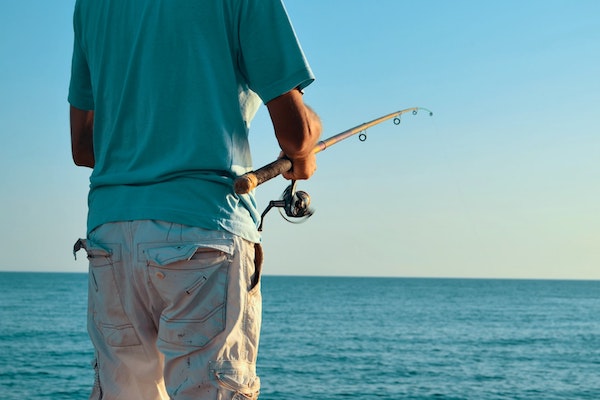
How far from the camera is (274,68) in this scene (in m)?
1.80

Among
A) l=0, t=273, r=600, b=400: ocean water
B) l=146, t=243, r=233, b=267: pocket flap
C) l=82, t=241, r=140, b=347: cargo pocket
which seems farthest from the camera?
l=0, t=273, r=600, b=400: ocean water

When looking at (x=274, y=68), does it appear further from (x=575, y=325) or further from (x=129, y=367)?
(x=575, y=325)

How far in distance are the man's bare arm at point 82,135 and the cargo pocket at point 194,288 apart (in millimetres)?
608

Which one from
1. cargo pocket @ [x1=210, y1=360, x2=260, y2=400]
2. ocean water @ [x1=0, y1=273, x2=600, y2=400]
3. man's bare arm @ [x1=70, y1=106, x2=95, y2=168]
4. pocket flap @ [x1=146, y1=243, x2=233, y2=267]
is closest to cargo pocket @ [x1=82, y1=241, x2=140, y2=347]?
pocket flap @ [x1=146, y1=243, x2=233, y2=267]

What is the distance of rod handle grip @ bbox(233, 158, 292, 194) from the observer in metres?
1.78

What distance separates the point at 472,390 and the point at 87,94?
25706 millimetres

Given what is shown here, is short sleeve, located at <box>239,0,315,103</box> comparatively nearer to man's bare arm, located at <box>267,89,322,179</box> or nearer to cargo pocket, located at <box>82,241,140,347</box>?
man's bare arm, located at <box>267,89,322,179</box>

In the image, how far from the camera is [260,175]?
1.89 meters

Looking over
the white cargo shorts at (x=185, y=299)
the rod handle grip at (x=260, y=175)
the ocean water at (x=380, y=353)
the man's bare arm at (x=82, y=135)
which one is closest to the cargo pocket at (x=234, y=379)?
the white cargo shorts at (x=185, y=299)

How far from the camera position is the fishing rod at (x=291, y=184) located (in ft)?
5.88

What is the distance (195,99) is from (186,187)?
20 cm

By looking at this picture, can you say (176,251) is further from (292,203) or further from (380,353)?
(380,353)

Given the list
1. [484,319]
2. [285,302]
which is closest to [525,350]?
[484,319]

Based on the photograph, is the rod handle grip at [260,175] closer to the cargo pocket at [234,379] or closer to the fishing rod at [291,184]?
the fishing rod at [291,184]
